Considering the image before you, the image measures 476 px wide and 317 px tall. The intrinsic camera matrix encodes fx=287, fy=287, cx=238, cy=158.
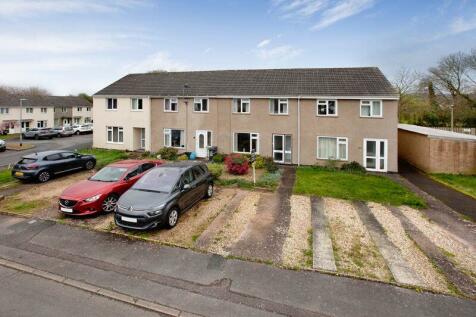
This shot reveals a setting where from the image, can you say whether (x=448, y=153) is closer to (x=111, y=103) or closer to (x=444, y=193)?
(x=444, y=193)

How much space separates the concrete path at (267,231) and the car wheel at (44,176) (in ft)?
38.6

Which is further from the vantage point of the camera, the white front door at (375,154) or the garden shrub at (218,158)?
the garden shrub at (218,158)

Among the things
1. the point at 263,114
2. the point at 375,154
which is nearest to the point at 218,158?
the point at 263,114

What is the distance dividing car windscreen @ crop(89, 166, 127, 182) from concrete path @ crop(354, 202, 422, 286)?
31.1 feet

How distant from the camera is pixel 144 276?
6.61 m

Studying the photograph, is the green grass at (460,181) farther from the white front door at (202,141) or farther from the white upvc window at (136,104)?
the white upvc window at (136,104)

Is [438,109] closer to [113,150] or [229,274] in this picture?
[113,150]

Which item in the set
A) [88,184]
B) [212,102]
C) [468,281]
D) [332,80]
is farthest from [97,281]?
[332,80]

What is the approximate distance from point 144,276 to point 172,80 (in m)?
22.7

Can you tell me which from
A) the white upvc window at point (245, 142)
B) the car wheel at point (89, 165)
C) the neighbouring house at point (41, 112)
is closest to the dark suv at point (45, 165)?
the car wheel at point (89, 165)

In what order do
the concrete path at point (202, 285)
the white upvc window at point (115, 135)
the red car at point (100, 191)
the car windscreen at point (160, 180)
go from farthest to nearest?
the white upvc window at point (115, 135) → the red car at point (100, 191) → the car windscreen at point (160, 180) → the concrete path at point (202, 285)

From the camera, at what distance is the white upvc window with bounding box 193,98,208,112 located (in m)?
23.5

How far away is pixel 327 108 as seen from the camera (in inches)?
800

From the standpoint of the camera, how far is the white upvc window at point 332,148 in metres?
20.0
